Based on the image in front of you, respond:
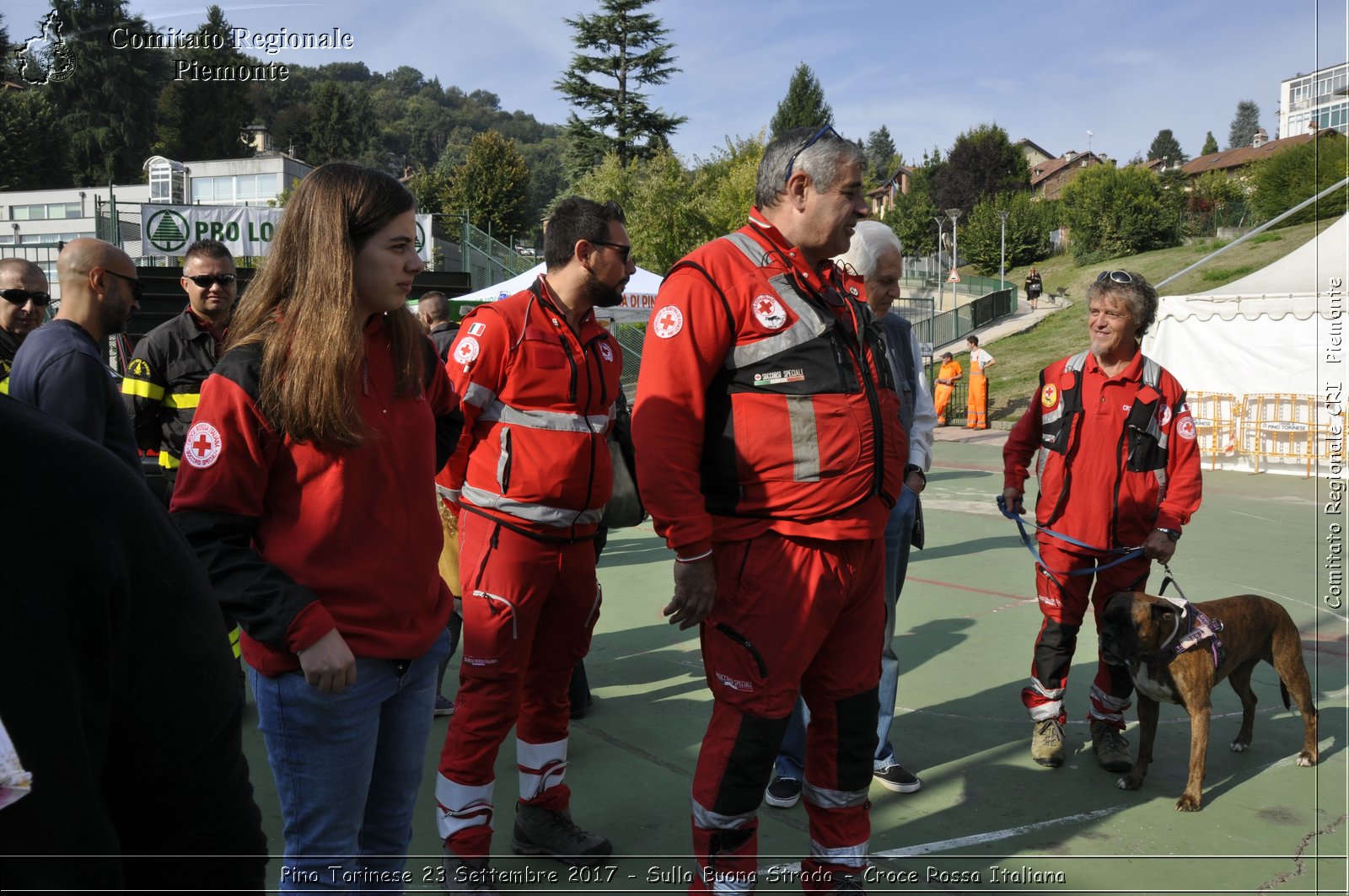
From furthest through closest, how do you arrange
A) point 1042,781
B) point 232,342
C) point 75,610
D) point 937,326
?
point 937,326, point 1042,781, point 232,342, point 75,610

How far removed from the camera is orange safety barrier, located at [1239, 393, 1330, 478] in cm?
1465

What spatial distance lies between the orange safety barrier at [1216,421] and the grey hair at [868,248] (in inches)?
543

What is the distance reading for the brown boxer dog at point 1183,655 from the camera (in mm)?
3893

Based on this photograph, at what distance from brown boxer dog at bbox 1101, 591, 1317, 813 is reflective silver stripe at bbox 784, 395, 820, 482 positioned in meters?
2.02

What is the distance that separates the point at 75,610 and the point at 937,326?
3910cm

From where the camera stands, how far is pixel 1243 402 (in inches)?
619

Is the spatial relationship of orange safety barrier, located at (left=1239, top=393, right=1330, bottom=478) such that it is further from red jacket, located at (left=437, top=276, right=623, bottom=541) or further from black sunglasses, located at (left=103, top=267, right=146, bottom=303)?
black sunglasses, located at (left=103, top=267, right=146, bottom=303)

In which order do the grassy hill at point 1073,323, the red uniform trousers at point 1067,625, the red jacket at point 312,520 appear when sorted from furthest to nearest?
the grassy hill at point 1073,323, the red uniform trousers at point 1067,625, the red jacket at point 312,520

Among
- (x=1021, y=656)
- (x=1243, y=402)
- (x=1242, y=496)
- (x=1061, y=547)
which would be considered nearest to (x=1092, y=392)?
(x=1061, y=547)

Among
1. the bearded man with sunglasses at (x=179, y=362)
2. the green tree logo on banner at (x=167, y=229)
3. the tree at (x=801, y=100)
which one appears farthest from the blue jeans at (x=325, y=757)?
the tree at (x=801, y=100)

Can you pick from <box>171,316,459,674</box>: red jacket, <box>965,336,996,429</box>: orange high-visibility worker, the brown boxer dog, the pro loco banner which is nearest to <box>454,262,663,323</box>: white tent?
the pro loco banner

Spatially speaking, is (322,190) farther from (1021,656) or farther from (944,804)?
(1021,656)

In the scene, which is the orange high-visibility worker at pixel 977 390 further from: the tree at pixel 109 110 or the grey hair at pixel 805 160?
the grey hair at pixel 805 160

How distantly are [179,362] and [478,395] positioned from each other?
78.6 inches
